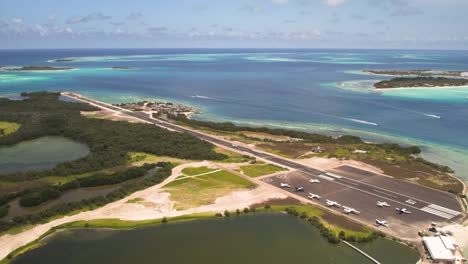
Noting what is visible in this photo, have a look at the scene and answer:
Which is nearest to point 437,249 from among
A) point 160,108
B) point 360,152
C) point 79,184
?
point 360,152

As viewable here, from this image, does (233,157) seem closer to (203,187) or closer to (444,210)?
(203,187)

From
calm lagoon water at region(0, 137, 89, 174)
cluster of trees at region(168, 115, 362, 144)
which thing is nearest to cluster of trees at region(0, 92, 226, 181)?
calm lagoon water at region(0, 137, 89, 174)

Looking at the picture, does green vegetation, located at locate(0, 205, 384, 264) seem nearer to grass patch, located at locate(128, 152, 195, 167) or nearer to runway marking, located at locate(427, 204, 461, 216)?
runway marking, located at locate(427, 204, 461, 216)

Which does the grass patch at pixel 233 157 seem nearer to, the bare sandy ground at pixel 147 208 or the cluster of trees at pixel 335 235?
the bare sandy ground at pixel 147 208

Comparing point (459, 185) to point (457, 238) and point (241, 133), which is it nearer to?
point (457, 238)

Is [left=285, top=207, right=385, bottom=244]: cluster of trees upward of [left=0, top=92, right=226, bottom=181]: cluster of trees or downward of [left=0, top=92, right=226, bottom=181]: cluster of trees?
downward

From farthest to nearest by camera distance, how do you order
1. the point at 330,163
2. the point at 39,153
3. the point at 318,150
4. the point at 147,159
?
the point at 318,150 < the point at 39,153 < the point at 147,159 < the point at 330,163
